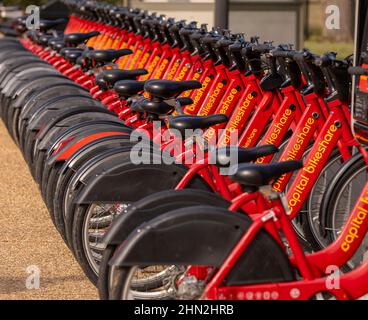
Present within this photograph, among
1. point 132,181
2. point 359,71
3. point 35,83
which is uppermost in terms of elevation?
point 359,71

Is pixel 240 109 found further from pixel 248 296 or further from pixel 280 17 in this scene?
pixel 280 17

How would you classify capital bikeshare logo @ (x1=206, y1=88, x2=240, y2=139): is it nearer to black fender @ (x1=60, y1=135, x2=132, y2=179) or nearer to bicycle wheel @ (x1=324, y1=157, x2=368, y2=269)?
black fender @ (x1=60, y1=135, x2=132, y2=179)

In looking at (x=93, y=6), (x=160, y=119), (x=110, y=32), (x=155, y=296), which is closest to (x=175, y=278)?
(x=155, y=296)

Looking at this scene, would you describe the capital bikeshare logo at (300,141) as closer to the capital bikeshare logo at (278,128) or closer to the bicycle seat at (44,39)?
the capital bikeshare logo at (278,128)

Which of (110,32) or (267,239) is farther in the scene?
(110,32)

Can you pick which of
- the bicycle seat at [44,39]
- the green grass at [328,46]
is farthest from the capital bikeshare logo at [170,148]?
the green grass at [328,46]

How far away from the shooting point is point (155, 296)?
5.32m

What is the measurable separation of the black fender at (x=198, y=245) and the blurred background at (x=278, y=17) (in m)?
6.29

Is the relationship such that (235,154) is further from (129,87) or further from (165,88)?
(129,87)

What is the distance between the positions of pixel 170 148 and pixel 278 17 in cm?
657

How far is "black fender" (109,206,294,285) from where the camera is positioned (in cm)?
455

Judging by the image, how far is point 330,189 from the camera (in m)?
6.17

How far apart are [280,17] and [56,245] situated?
5746 mm

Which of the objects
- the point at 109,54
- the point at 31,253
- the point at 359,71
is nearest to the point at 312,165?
the point at 359,71
